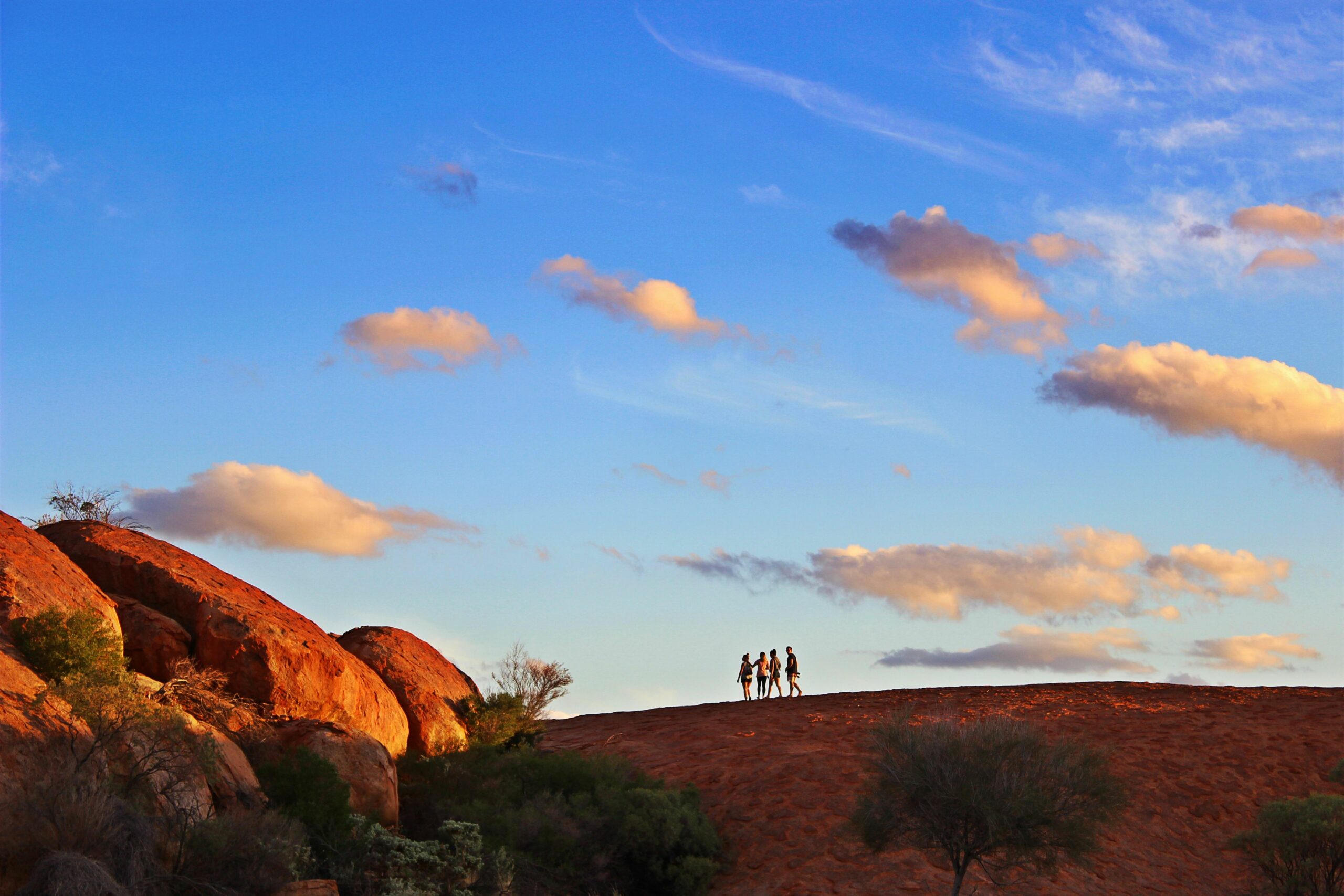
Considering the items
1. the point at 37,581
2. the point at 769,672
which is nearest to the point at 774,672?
the point at 769,672

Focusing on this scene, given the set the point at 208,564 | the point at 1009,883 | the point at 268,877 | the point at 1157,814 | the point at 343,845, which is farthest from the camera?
the point at 1157,814

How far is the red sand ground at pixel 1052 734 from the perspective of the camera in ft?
71.3

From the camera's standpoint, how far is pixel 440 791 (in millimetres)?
21391

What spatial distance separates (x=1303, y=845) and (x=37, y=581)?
2145cm

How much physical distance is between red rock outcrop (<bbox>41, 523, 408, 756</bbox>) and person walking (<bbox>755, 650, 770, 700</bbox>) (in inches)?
612

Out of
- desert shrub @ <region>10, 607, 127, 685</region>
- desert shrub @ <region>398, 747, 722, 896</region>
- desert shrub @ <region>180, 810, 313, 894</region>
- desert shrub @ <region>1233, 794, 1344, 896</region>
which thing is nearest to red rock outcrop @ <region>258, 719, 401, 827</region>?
desert shrub @ <region>398, 747, 722, 896</region>

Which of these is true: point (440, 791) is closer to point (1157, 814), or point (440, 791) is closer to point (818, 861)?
point (818, 861)

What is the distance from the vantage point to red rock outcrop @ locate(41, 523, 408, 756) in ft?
66.0

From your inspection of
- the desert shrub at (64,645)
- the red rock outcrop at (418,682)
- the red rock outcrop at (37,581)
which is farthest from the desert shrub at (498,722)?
the desert shrub at (64,645)

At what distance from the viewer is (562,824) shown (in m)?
21.5

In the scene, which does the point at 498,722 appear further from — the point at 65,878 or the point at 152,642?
the point at 65,878

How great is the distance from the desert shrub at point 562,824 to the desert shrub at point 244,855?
413cm

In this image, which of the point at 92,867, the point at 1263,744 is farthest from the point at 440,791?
the point at 1263,744

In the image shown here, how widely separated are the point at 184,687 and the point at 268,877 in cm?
462
